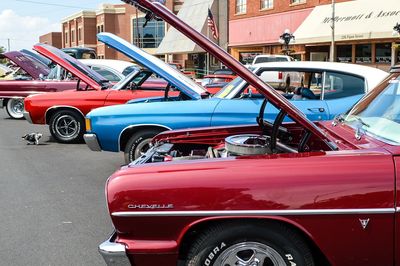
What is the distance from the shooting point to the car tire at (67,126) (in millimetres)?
10070

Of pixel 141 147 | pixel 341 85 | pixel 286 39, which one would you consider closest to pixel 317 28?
pixel 286 39

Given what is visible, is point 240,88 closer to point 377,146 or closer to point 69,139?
point 377,146

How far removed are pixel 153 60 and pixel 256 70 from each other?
1667 mm

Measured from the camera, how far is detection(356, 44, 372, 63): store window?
83.7ft

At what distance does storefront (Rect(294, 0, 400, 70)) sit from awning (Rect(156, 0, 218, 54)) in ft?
41.5

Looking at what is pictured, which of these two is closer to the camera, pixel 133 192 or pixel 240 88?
pixel 133 192

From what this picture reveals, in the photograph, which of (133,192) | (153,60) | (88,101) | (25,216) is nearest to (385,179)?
(133,192)

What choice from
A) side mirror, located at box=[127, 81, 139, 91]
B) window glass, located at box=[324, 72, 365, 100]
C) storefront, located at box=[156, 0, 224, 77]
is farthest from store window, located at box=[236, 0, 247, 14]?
window glass, located at box=[324, 72, 365, 100]

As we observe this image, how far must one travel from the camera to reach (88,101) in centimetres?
978

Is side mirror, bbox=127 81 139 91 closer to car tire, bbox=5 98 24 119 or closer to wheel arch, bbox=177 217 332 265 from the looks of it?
car tire, bbox=5 98 24 119

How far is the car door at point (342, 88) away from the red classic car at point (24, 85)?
24.8 ft

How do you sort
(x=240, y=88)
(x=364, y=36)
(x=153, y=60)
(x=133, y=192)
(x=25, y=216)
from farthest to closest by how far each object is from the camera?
(x=364, y=36) < (x=153, y=60) < (x=240, y=88) < (x=25, y=216) < (x=133, y=192)

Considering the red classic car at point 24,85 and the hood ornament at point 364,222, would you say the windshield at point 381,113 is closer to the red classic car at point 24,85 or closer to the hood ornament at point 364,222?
the hood ornament at point 364,222

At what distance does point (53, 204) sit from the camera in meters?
5.86
